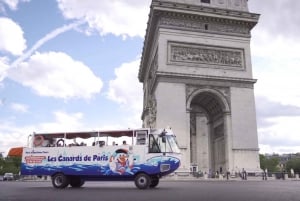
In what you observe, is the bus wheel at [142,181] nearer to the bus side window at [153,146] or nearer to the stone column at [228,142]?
the bus side window at [153,146]

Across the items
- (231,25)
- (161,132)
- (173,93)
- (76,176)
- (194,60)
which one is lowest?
(76,176)

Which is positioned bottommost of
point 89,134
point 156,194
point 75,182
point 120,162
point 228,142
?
point 156,194

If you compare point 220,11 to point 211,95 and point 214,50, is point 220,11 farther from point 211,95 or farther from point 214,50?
point 211,95

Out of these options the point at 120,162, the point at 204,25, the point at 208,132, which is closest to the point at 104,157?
the point at 120,162

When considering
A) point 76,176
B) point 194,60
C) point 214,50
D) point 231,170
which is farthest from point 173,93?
point 76,176

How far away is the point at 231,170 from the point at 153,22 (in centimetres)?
1741

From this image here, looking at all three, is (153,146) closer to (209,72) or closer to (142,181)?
(142,181)

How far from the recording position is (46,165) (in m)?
16.4

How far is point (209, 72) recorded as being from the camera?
35969 millimetres

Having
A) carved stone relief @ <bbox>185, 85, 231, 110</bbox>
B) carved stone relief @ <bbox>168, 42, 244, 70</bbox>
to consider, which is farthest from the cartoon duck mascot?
carved stone relief @ <bbox>168, 42, 244, 70</bbox>

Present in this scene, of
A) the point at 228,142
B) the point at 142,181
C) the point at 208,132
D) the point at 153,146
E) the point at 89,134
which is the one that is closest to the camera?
the point at 142,181

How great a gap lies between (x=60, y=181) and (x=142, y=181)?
155 inches

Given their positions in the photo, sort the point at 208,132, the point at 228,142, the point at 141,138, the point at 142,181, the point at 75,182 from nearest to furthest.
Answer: the point at 142,181 < the point at 141,138 < the point at 75,182 < the point at 228,142 < the point at 208,132

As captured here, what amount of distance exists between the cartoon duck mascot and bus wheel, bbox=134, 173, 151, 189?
0.59m
